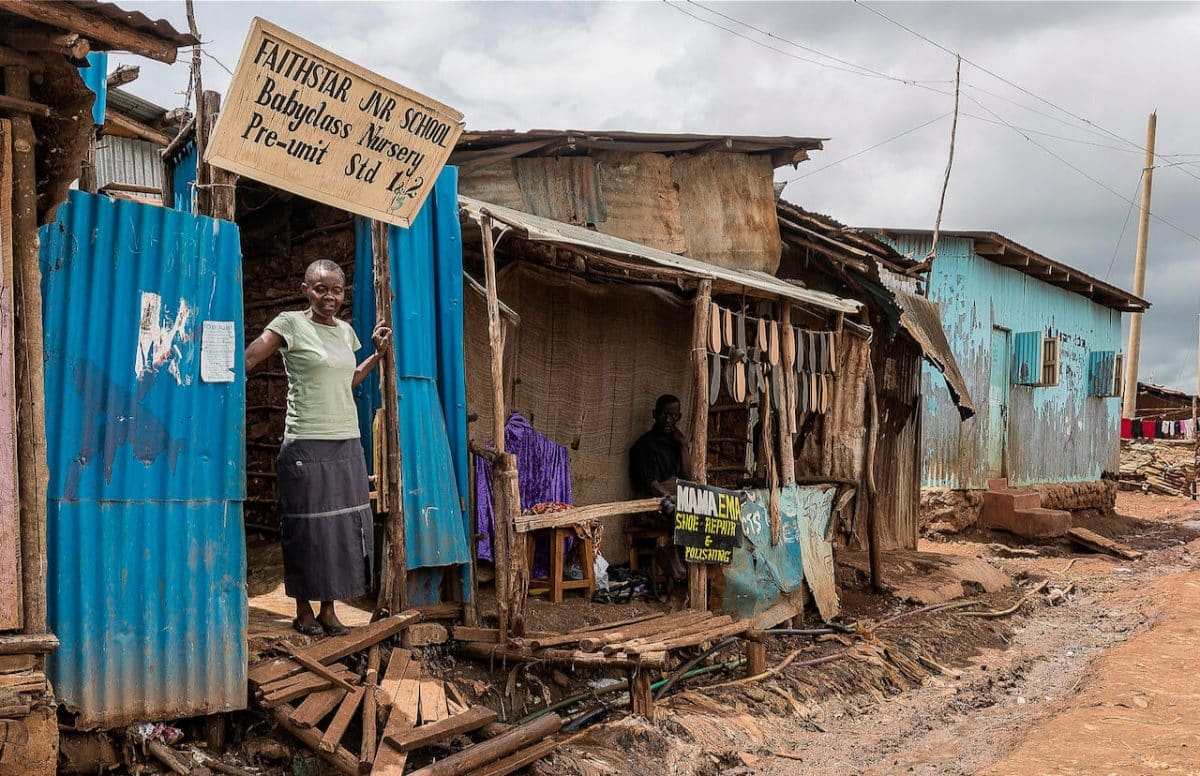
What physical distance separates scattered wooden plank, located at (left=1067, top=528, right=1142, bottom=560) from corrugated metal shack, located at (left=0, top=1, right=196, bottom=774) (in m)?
17.2

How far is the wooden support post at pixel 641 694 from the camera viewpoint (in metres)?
6.59

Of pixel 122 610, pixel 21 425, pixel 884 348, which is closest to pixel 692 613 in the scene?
pixel 122 610

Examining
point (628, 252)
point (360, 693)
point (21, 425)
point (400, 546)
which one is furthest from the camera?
point (628, 252)

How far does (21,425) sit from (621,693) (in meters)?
4.30

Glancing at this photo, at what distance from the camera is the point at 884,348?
13.7 metres

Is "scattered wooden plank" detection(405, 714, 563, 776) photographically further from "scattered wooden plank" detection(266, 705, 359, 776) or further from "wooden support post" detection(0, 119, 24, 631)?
"wooden support post" detection(0, 119, 24, 631)

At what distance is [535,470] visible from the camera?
348 inches

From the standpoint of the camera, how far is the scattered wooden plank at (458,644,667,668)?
6.43 meters

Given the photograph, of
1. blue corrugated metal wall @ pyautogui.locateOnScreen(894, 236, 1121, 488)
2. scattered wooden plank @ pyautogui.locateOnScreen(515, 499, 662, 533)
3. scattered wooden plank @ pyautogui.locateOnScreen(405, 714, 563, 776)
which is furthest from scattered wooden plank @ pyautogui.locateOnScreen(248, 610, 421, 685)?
blue corrugated metal wall @ pyautogui.locateOnScreen(894, 236, 1121, 488)

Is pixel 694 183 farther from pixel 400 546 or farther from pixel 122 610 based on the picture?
pixel 122 610

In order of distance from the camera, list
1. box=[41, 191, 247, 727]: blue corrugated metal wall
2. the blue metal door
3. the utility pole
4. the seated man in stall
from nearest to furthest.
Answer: box=[41, 191, 247, 727]: blue corrugated metal wall, the seated man in stall, the blue metal door, the utility pole

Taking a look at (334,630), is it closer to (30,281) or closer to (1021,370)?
(30,281)

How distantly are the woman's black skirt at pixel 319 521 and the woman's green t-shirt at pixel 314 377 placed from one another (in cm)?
8

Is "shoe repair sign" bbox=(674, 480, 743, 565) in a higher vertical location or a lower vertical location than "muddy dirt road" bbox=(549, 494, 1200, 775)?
higher
